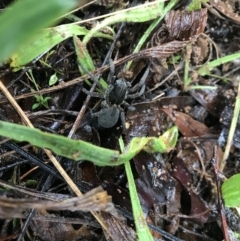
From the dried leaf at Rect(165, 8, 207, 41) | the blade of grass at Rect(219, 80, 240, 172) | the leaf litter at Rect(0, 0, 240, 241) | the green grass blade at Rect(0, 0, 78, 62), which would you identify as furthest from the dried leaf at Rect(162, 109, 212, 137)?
the green grass blade at Rect(0, 0, 78, 62)

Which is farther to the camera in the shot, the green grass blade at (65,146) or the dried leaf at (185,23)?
the dried leaf at (185,23)

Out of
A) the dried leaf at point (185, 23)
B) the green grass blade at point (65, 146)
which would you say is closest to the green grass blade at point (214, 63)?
the dried leaf at point (185, 23)

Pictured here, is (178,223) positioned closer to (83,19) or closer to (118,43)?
(118,43)

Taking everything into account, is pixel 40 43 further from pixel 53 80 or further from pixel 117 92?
pixel 117 92

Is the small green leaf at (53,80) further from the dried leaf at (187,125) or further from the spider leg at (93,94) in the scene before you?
the dried leaf at (187,125)

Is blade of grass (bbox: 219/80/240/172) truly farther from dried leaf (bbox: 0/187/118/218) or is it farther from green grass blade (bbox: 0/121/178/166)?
dried leaf (bbox: 0/187/118/218)

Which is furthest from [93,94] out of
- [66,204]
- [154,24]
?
[66,204]
